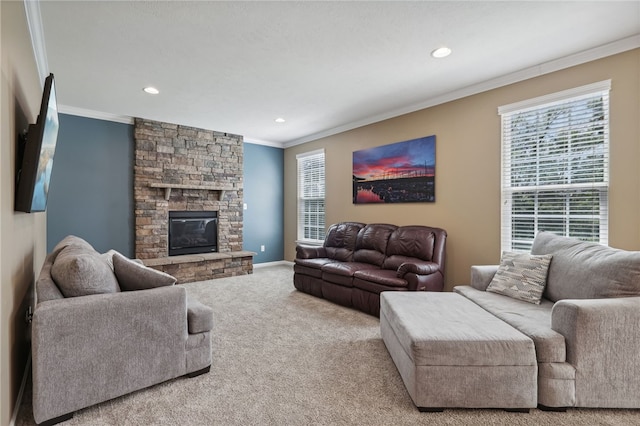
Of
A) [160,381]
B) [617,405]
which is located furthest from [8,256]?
[617,405]

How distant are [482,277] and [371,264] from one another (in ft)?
5.08

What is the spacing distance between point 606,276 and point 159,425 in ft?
9.49

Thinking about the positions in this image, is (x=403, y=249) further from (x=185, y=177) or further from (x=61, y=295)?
(x=185, y=177)

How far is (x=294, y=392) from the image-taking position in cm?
199

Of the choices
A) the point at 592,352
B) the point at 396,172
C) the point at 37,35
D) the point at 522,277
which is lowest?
the point at 592,352

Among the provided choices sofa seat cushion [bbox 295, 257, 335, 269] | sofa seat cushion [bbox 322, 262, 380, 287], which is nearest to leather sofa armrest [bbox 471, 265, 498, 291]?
sofa seat cushion [bbox 322, 262, 380, 287]

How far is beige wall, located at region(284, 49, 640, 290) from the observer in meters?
2.60

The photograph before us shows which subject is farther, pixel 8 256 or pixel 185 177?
pixel 185 177

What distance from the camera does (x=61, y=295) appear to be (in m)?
1.84

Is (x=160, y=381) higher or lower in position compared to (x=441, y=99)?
lower

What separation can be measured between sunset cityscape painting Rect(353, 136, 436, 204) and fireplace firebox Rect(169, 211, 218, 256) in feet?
8.85

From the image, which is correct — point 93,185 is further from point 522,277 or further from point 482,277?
point 522,277

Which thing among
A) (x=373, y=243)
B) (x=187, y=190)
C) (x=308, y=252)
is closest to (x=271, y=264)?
(x=308, y=252)

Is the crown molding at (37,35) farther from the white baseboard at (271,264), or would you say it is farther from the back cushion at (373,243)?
the white baseboard at (271,264)
